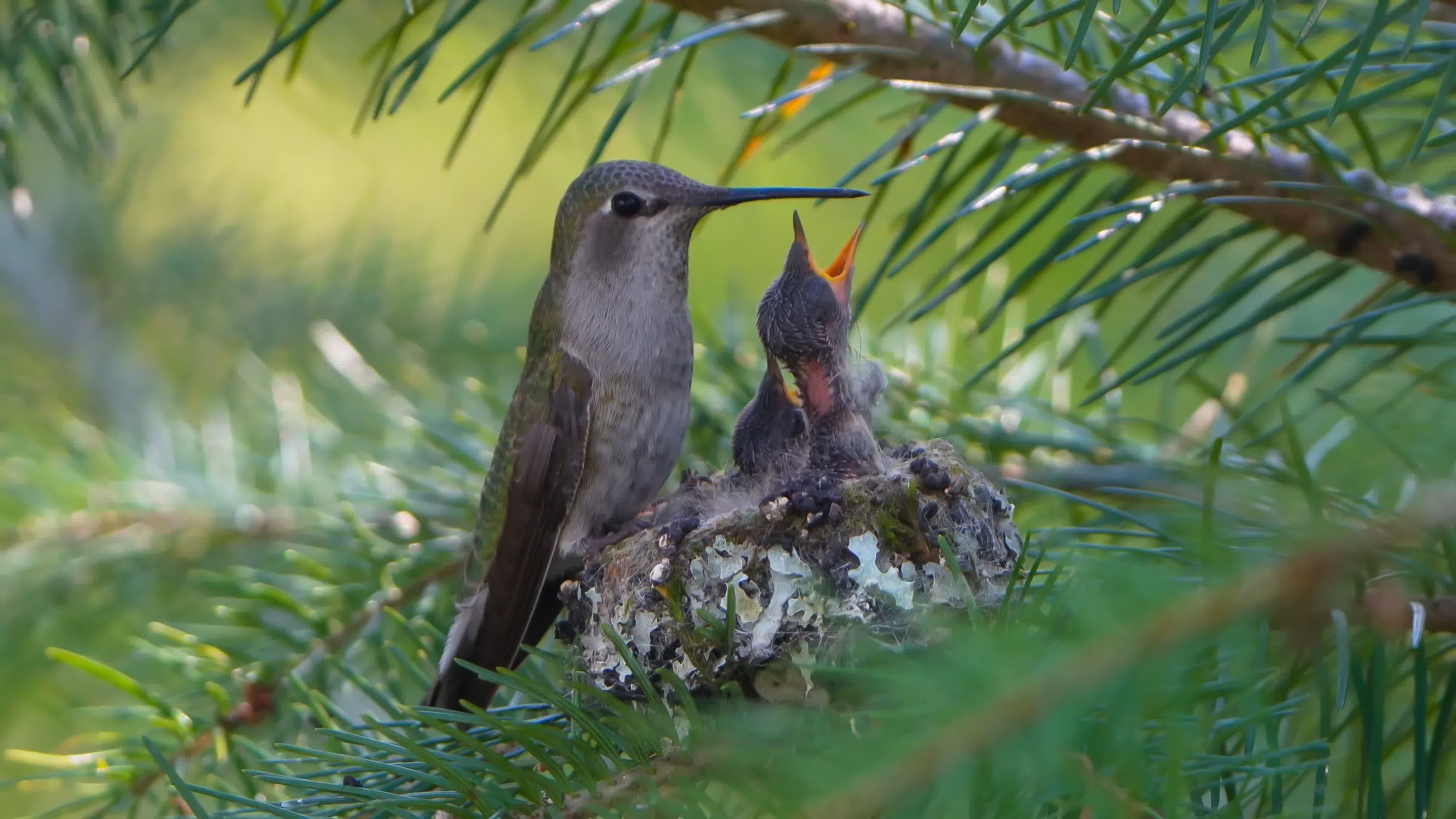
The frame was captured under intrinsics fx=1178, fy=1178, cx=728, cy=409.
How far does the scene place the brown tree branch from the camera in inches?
56.4

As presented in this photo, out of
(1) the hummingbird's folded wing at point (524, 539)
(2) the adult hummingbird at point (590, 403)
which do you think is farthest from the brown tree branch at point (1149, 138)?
(1) the hummingbird's folded wing at point (524, 539)

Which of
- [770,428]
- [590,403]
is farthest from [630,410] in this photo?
[770,428]

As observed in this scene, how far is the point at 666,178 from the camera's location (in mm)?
2395

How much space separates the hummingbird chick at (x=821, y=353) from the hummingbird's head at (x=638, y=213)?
0.61ft

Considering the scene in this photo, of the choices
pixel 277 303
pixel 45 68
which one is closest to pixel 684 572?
pixel 45 68

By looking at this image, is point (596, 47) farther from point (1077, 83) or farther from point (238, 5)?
point (1077, 83)

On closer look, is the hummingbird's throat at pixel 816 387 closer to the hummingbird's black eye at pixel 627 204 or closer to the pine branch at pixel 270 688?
the hummingbird's black eye at pixel 627 204

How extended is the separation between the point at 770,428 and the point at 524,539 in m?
0.53

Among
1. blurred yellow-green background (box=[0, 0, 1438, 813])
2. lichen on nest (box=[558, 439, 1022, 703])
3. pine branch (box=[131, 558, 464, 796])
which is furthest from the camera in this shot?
blurred yellow-green background (box=[0, 0, 1438, 813])

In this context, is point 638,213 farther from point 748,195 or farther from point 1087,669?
point 1087,669

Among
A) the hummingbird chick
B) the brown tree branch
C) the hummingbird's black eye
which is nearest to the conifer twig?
the brown tree branch

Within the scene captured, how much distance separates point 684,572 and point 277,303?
105 inches

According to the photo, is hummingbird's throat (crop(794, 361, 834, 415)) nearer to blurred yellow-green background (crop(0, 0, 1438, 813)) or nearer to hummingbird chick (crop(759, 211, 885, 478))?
hummingbird chick (crop(759, 211, 885, 478))

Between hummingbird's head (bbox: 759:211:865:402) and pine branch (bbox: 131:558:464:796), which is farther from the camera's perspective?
hummingbird's head (bbox: 759:211:865:402)
